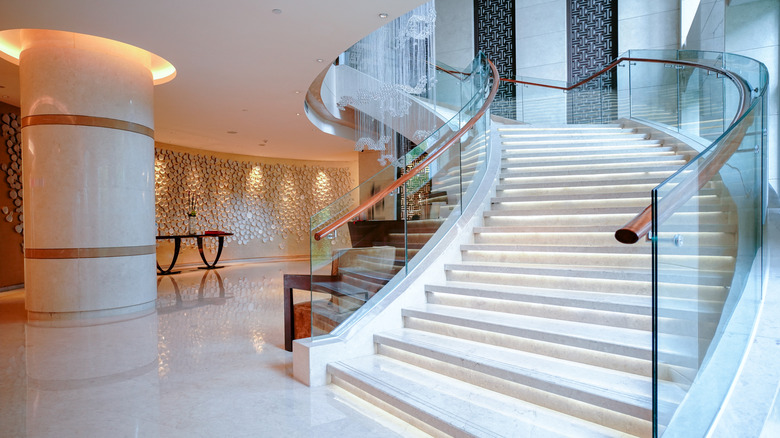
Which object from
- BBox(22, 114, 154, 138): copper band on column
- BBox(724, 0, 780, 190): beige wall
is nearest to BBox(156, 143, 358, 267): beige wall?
BBox(22, 114, 154, 138): copper band on column

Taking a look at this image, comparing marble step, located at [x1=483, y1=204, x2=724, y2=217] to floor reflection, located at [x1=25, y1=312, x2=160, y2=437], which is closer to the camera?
floor reflection, located at [x1=25, y1=312, x2=160, y2=437]

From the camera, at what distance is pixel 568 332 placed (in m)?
2.71

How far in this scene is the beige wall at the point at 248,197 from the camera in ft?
36.8

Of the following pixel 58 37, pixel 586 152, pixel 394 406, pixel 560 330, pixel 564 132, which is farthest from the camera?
pixel 564 132

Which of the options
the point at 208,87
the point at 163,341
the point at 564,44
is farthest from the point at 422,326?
the point at 564,44

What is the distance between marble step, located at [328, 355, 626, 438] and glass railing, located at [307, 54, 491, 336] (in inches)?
23.3

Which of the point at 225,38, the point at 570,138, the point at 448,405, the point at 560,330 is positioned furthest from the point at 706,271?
the point at 570,138

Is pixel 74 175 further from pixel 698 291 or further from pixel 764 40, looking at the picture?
pixel 764 40

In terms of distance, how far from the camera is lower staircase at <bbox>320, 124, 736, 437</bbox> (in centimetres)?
198

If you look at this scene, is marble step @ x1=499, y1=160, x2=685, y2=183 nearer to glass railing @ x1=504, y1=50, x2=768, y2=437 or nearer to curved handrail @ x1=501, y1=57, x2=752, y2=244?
glass railing @ x1=504, y1=50, x2=768, y2=437

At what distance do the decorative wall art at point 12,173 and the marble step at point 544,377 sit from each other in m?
7.88

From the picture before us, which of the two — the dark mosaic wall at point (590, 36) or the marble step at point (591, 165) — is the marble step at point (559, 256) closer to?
the marble step at point (591, 165)

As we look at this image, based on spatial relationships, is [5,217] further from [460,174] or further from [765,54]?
[765,54]

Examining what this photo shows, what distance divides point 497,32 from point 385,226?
931cm
